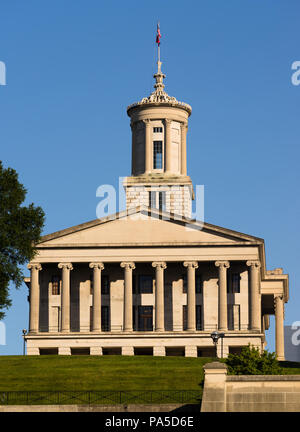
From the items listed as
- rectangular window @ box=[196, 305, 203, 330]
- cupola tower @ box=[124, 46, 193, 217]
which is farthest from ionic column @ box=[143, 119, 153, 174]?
rectangular window @ box=[196, 305, 203, 330]

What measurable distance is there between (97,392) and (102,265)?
38192 mm

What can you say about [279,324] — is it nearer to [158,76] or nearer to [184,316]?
[184,316]

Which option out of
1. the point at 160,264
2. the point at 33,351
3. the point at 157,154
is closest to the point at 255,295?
the point at 160,264

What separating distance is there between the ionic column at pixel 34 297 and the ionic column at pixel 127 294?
24.4ft

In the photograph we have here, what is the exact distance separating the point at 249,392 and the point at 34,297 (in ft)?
176

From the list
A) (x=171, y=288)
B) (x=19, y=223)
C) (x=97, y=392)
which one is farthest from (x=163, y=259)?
(x=97, y=392)

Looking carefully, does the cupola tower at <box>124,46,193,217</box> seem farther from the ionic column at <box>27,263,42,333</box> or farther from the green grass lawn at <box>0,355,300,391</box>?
the green grass lawn at <box>0,355,300,391</box>

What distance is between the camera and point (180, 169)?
123 m

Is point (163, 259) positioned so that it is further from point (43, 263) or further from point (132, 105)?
point (132, 105)

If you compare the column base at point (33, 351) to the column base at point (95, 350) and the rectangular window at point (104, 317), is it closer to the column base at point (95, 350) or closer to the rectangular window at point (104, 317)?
the column base at point (95, 350)

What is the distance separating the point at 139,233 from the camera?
364ft

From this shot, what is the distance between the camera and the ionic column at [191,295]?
356 ft

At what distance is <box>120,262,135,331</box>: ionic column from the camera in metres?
109

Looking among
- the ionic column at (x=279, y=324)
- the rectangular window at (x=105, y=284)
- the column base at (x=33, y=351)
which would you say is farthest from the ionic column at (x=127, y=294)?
the ionic column at (x=279, y=324)
